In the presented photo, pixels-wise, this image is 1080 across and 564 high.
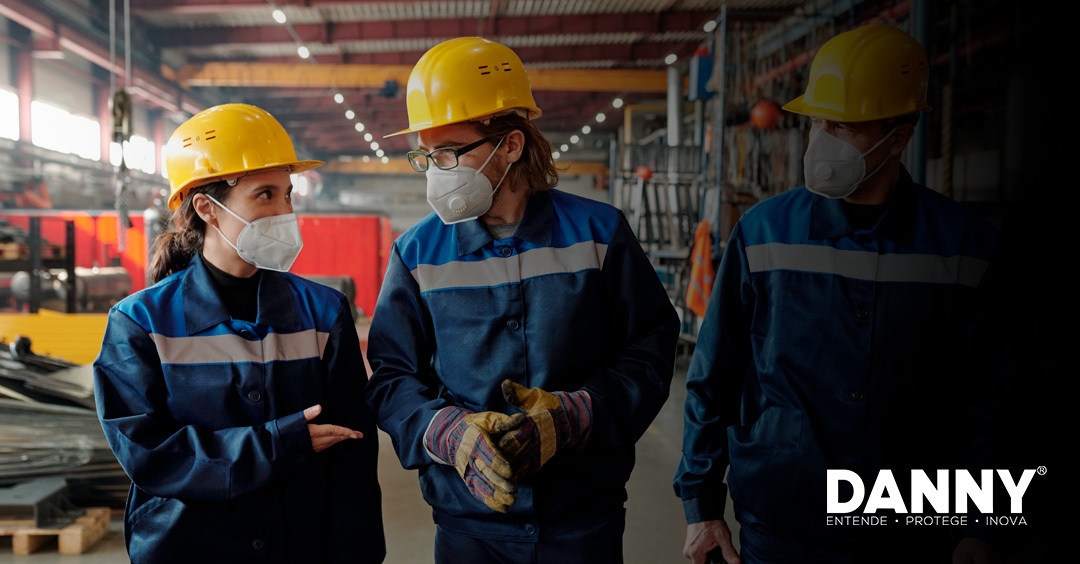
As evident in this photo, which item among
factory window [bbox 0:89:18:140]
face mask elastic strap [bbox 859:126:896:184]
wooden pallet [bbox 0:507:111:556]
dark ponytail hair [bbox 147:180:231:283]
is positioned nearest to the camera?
face mask elastic strap [bbox 859:126:896:184]

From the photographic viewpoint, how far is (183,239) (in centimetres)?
194

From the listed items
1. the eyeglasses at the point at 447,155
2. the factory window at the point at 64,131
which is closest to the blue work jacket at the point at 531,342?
the eyeglasses at the point at 447,155

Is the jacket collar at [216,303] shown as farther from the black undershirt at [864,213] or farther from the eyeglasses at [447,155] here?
the black undershirt at [864,213]

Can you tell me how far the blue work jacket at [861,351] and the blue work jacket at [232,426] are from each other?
1.00 meters

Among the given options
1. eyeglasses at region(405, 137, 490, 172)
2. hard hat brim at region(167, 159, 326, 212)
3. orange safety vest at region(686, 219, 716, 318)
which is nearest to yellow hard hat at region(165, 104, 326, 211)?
hard hat brim at region(167, 159, 326, 212)

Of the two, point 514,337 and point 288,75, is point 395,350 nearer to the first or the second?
point 514,337

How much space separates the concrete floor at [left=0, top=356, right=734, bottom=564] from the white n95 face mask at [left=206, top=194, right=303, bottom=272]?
230 cm

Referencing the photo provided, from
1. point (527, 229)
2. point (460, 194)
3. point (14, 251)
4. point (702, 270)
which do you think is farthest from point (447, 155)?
point (14, 251)

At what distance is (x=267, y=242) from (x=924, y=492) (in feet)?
5.49

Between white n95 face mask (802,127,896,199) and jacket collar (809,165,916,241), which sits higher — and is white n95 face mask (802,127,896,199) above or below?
above

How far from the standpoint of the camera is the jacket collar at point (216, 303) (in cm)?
174

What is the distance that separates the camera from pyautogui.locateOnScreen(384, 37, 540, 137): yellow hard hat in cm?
174

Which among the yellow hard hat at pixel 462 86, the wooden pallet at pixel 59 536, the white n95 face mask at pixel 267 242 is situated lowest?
the wooden pallet at pixel 59 536

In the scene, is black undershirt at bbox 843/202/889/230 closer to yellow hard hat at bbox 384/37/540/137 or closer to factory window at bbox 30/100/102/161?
yellow hard hat at bbox 384/37/540/137
